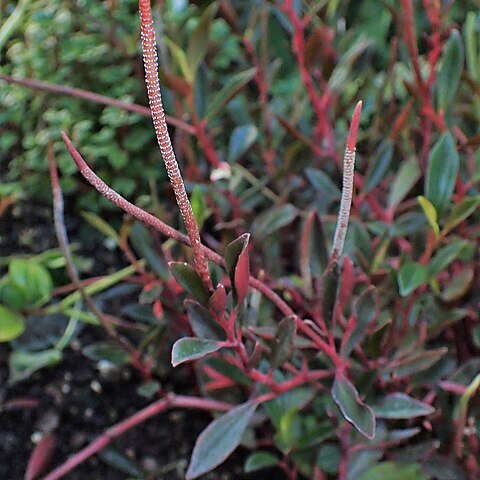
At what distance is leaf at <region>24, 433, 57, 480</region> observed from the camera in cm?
99

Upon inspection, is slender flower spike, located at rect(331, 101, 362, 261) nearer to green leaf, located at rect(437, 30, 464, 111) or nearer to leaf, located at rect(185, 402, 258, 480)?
leaf, located at rect(185, 402, 258, 480)

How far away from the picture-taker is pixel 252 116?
119 centimetres

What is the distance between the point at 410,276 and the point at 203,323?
0.24 metres

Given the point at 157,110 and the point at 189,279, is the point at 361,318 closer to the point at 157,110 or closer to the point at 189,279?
the point at 189,279

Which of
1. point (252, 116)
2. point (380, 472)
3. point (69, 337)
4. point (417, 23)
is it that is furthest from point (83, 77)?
point (380, 472)

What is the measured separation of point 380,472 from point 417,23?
84cm

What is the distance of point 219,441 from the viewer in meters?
0.77

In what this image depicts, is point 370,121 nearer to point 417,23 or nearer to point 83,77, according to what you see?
point 417,23

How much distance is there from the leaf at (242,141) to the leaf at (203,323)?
1.32 feet

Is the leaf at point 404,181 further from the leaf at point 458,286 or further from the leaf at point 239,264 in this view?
the leaf at point 239,264

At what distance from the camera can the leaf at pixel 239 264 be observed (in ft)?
2.10

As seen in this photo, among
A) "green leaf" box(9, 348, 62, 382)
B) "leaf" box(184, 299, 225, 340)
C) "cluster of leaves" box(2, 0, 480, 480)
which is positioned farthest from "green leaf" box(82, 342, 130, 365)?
"leaf" box(184, 299, 225, 340)

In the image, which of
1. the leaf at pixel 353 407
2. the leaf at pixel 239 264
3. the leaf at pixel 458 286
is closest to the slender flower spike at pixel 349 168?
the leaf at pixel 239 264

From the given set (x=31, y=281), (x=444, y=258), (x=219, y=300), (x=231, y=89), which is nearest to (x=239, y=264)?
(x=219, y=300)
